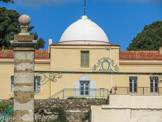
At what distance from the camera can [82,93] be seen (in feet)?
127

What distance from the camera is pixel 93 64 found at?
3894cm

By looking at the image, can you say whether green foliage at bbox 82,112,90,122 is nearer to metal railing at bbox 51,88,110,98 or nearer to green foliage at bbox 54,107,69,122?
green foliage at bbox 54,107,69,122

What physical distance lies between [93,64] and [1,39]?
17218mm

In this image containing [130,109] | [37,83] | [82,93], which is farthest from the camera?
[37,83]

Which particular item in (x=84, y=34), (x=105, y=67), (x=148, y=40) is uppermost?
(x=148, y=40)

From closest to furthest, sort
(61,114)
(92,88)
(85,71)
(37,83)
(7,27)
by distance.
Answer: (61,114) < (92,88) < (85,71) < (37,83) < (7,27)

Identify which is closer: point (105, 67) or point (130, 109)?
point (130, 109)

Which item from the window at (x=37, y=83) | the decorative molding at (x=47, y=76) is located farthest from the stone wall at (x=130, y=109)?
the window at (x=37, y=83)

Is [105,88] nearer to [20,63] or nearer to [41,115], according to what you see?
[41,115]

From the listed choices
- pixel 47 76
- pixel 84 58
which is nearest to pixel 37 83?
pixel 47 76

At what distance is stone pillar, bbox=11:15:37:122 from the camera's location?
17078 millimetres

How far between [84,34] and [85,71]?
3.57 m

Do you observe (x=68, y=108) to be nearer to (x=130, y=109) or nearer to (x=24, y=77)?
(x=130, y=109)

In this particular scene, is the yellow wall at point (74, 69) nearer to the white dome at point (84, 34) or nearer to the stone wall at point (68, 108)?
the white dome at point (84, 34)
